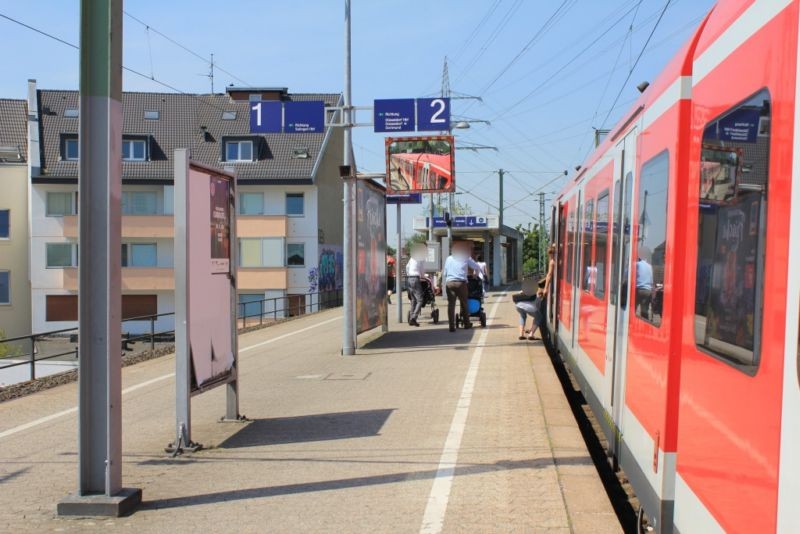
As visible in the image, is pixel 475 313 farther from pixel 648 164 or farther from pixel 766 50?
pixel 766 50

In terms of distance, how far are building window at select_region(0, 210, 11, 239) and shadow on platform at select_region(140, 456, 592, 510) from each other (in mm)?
46908

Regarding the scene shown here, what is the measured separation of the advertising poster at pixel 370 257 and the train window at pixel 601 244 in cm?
749

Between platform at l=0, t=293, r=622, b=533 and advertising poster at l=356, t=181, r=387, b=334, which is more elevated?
advertising poster at l=356, t=181, r=387, b=334

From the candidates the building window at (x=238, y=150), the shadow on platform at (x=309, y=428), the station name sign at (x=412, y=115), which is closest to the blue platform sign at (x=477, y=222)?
the building window at (x=238, y=150)

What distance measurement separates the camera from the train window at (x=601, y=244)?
24.9ft

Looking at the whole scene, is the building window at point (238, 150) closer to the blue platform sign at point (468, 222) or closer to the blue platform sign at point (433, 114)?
the blue platform sign at point (468, 222)

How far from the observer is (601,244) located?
7.96 m

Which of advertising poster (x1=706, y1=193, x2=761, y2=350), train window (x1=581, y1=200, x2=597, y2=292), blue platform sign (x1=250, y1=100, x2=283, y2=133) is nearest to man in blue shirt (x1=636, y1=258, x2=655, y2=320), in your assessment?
advertising poster (x1=706, y1=193, x2=761, y2=350)

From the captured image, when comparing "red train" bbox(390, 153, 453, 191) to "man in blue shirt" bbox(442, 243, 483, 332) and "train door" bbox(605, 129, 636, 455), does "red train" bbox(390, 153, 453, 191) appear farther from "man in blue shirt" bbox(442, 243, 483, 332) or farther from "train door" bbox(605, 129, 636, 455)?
"train door" bbox(605, 129, 636, 455)

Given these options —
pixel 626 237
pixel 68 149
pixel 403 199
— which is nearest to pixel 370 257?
pixel 403 199

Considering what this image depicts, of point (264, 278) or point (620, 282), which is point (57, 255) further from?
point (620, 282)

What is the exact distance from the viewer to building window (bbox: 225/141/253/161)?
49812 millimetres

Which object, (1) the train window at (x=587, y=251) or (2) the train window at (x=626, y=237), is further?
(1) the train window at (x=587, y=251)

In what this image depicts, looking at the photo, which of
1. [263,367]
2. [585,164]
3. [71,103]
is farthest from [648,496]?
[71,103]
